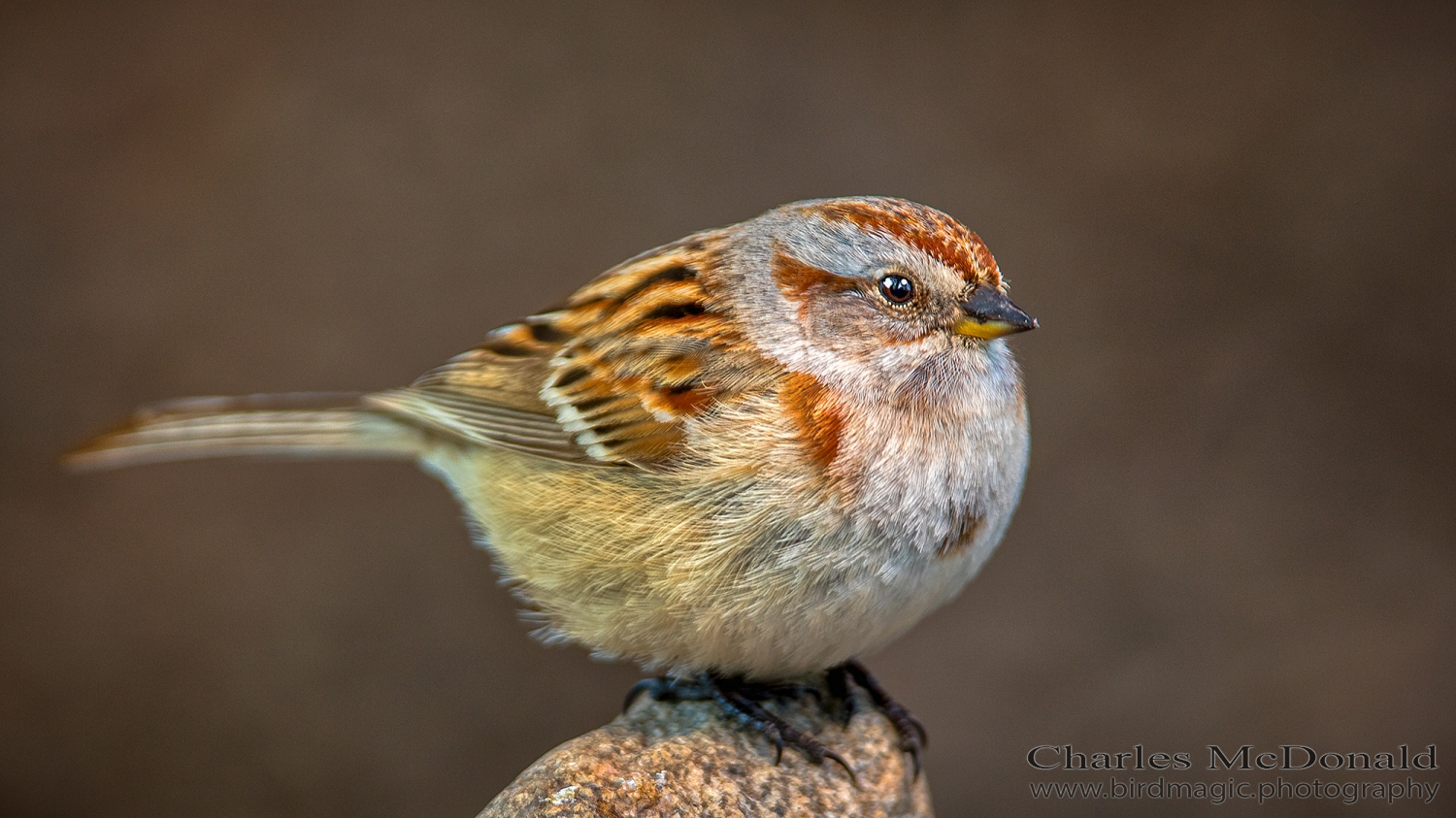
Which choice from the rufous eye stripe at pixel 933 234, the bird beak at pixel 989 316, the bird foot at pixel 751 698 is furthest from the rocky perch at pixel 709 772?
the rufous eye stripe at pixel 933 234

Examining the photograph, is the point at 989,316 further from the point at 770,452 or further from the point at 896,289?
the point at 770,452

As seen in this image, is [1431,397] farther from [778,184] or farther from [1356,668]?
[778,184]

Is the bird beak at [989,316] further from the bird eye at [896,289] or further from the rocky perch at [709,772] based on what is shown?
the rocky perch at [709,772]

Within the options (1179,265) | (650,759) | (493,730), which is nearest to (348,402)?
(650,759)

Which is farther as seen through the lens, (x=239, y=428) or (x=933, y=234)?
(x=239, y=428)

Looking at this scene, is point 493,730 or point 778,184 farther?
point 778,184

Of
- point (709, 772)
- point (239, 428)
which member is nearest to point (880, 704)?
point (709, 772)
